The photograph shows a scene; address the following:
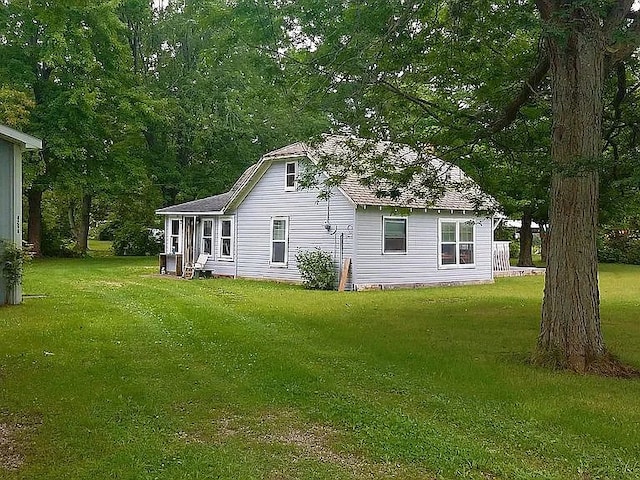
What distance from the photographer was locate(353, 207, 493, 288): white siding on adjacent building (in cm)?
1767

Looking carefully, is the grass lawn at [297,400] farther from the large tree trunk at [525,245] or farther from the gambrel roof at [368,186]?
the large tree trunk at [525,245]

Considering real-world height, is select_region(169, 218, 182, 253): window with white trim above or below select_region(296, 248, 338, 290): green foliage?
above

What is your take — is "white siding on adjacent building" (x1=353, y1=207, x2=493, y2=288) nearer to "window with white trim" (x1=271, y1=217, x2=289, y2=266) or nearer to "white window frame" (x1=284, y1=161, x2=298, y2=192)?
"white window frame" (x1=284, y1=161, x2=298, y2=192)

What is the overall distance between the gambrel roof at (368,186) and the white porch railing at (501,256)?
511 centimetres

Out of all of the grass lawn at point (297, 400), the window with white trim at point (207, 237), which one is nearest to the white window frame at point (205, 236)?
the window with white trim at point (207, 237)

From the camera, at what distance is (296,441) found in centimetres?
468

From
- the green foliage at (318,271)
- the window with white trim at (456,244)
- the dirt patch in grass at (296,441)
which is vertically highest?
the window with white trim at (456,244)

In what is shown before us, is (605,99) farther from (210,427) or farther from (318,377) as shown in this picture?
(210,427)

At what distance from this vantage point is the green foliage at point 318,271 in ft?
57.5

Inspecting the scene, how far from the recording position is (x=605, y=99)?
10.3 meters

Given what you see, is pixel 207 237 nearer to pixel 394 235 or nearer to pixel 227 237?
pixel 227 237

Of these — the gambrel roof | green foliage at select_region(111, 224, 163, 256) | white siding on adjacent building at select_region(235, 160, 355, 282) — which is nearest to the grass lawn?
the gambrel roof

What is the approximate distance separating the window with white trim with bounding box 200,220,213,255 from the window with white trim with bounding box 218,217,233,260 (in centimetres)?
53

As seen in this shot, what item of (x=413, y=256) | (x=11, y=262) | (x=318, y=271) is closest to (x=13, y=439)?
(x=11, y=262)
